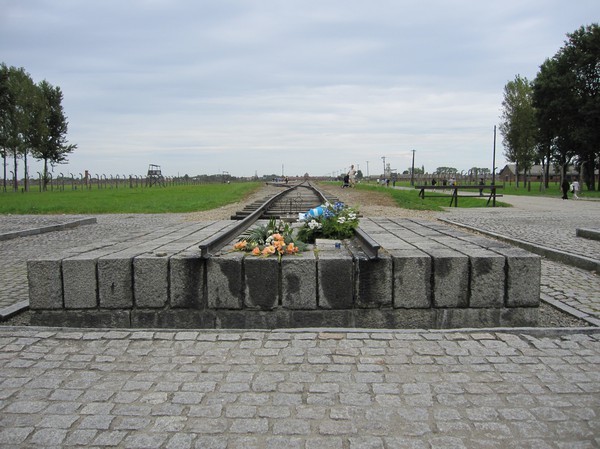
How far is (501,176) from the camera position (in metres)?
121

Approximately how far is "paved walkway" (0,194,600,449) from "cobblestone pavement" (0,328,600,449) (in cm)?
1

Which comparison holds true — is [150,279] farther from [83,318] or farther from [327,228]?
[327,228]

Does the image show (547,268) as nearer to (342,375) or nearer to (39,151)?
(342,375)

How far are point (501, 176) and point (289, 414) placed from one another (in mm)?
128736

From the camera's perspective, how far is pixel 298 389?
3.06m

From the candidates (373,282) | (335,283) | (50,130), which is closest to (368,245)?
(373,282)

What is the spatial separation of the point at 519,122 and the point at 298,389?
55.9 m

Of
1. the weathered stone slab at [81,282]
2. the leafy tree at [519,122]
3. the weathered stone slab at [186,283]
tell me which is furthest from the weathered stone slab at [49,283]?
the leafy tree at [519,122]

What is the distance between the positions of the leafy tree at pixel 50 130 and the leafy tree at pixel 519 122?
4605 cm

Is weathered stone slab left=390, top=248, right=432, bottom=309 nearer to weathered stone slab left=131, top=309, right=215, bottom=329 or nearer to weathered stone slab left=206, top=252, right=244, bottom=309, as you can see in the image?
weathered stone slab left=206, top=252, right=244, bottom=309

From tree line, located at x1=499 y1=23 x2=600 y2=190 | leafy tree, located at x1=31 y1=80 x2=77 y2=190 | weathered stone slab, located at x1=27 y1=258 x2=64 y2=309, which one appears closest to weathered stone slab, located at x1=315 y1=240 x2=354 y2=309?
weathered stone slab, located at x1=27 y1=258 x2=64 y2=309

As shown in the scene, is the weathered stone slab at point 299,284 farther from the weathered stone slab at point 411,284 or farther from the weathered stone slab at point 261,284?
the weathered stone slab at point 411,284

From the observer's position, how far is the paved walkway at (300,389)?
2527 millimetres

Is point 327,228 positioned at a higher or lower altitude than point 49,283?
higher
